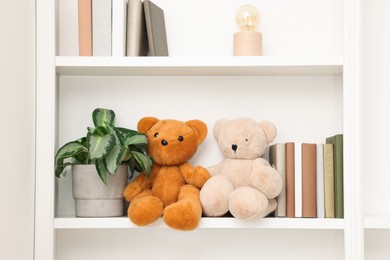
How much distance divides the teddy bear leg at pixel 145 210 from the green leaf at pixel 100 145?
0.16 metres

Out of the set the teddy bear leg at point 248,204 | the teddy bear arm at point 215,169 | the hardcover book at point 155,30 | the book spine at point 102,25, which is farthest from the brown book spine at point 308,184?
the book spine at point 102,25

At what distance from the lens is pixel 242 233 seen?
1.88m

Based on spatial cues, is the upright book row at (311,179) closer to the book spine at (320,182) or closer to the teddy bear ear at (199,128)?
the book spine at (320,182)

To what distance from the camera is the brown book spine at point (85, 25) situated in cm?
172

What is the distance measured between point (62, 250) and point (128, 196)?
29 centimetres

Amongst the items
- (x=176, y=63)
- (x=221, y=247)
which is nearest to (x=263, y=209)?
(x=221, y=247)

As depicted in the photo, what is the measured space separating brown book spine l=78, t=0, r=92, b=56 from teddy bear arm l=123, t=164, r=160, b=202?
359mm

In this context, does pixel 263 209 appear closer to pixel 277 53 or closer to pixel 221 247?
pixel 221 247
